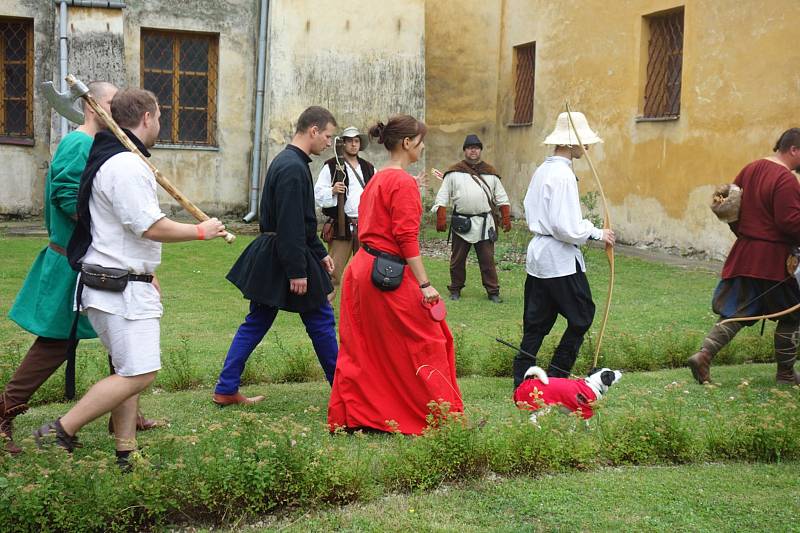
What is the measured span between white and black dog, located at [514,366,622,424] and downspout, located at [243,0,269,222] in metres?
12.5

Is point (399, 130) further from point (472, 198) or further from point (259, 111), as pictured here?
point (259, 111)

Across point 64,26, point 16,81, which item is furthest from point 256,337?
point 16,81

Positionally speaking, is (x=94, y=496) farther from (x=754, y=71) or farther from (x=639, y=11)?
(x=639, y=11)

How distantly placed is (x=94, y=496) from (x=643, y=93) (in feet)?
43.4

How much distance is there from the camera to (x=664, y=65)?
15.1 metres

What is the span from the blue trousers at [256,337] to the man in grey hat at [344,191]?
11.1 ft

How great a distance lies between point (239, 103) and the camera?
57.5ft

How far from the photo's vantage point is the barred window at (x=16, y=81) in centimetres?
1672

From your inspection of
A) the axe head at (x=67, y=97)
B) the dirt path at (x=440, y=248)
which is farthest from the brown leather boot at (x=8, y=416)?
the dirt path at (x=440, y=248)

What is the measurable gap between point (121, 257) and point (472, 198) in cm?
732

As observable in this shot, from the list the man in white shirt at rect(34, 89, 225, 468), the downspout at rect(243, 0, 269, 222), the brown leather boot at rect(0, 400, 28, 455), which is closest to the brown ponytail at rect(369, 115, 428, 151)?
the man in white shirt at rect(34, 89, 225, 468)

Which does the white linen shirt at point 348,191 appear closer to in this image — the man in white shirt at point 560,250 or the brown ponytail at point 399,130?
the man in white shirt at point 560,250

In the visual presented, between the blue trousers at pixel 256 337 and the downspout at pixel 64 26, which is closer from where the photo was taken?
the blue trousers at pixel 256 337

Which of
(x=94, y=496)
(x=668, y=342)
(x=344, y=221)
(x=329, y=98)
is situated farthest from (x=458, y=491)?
(x=329, y=98)
